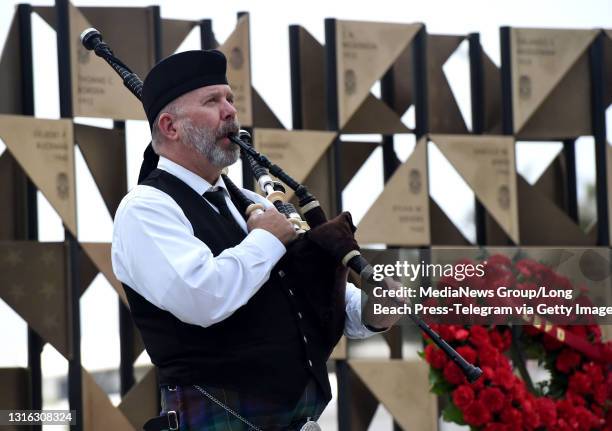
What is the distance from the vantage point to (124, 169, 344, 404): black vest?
2.18m

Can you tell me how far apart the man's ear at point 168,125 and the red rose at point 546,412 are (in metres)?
2.23

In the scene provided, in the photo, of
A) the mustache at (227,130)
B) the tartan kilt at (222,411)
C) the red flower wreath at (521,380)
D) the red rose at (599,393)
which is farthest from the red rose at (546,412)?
the mustache at (227,130)

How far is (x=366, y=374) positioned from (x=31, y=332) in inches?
54.4

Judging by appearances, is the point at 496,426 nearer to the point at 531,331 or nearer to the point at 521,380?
the point at 521,380

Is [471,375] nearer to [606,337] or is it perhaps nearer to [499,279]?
[499,279]

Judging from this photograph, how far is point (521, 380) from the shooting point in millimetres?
4301

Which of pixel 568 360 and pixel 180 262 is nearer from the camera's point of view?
pixel 180 262

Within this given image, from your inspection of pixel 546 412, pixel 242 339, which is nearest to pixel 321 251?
pixel 242 339

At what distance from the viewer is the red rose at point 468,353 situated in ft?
13.0

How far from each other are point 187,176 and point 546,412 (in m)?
2.23

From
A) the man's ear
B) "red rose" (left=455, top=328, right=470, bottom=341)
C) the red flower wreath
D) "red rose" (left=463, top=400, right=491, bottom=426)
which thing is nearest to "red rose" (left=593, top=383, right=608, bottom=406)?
the red flower wreath

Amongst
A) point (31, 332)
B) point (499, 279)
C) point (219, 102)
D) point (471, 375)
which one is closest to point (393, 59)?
point (499, 279)

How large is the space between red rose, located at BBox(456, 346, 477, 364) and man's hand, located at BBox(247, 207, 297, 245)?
186 centimetres

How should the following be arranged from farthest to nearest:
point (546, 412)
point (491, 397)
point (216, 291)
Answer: point (546, 412) → point (491, 397) → point (216, 291)
